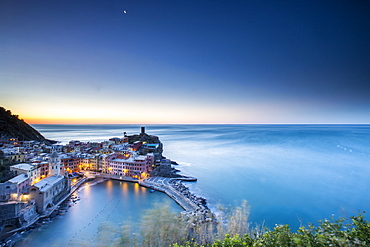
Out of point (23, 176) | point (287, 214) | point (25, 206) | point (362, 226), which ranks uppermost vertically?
point (362, 226)

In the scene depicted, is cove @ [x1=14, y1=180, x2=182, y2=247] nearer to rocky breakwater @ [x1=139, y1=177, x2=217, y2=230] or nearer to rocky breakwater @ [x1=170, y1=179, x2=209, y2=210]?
rocky breakwater @ [x1=139, y1=177, x2=217, y2=230]

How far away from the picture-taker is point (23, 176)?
60.6 ft

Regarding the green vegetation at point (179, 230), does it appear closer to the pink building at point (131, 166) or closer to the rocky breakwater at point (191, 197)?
the rocky breakwater at point (191, 197)

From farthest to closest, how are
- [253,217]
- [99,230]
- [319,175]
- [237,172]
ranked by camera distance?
[237,172]
[319,175]
[253,217]
[99,230]

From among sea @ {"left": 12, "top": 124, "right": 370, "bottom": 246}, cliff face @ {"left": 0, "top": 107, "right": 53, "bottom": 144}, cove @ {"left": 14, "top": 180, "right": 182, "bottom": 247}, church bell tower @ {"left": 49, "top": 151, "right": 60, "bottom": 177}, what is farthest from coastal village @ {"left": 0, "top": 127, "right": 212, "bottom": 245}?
cliff face @ {"left": 0, "top": 107, "right": 53, "bottom": 144}

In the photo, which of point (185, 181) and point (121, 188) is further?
point (185, 181)

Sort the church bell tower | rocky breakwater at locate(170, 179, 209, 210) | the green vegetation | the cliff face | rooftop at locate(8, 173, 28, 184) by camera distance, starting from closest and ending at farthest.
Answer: the green vegetation < rooftop at locate(8, 173, 28, 184) < rocky breakwater at locate(170, 179, 209, 210) < the church bell tower < the cliff face

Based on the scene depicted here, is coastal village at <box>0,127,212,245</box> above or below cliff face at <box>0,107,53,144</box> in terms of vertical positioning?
below

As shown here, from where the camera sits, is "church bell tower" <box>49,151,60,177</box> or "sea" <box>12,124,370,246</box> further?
"church bell tower" <box>49,151,60,177</box>

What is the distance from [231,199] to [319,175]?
64.4ft

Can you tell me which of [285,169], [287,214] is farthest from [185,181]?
[285,169]

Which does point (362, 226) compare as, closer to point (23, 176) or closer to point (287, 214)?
point (287, 214)

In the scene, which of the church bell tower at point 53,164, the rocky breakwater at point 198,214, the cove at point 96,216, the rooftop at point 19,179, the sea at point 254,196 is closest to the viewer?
the cove at point 96,216

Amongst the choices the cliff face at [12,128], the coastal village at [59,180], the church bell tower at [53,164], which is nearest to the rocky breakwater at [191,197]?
the coastal village at [59,180]
